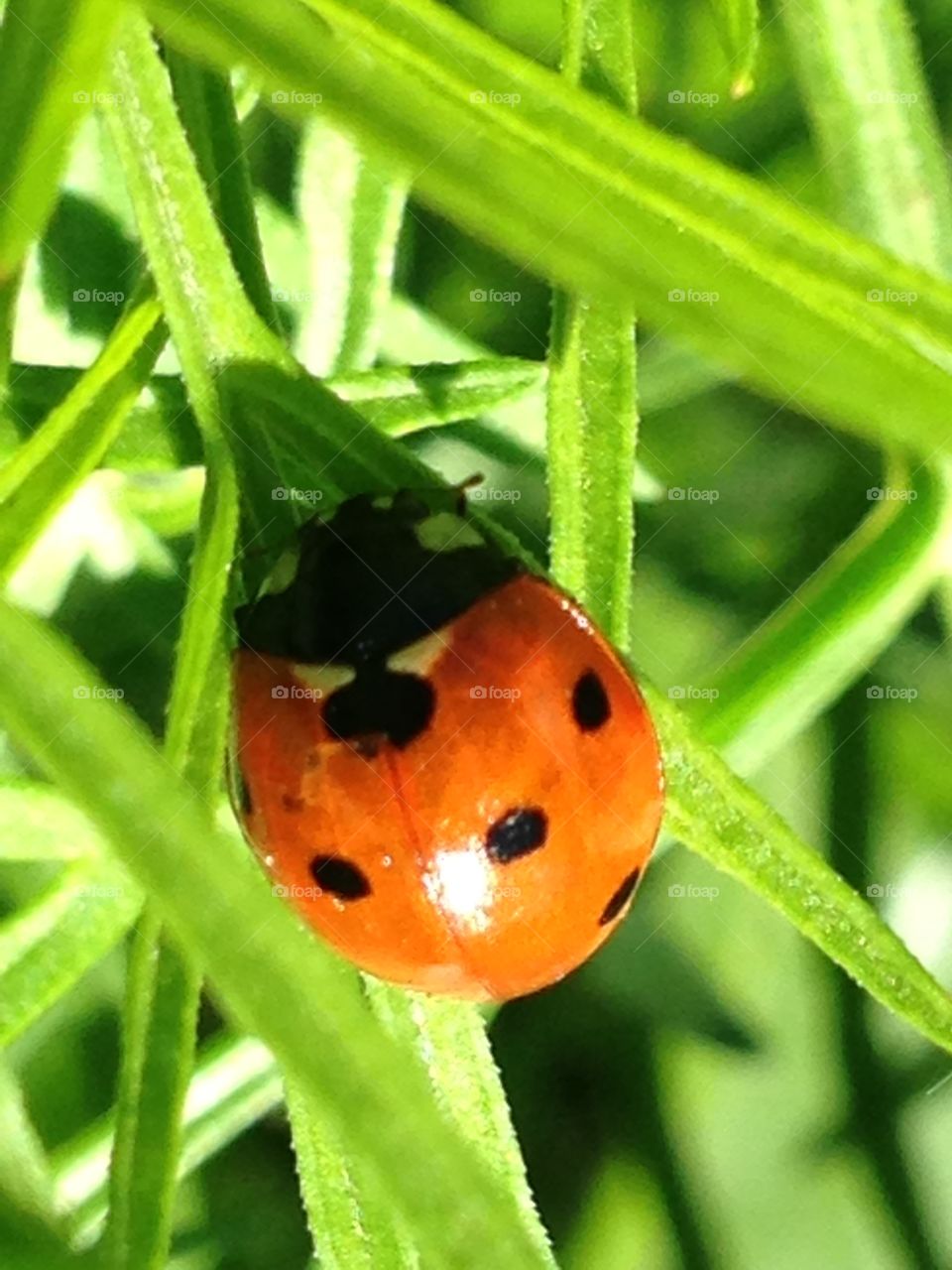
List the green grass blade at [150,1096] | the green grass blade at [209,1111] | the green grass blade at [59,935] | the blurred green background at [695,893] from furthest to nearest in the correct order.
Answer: the blurred green background at [695,893], the green grass blade at [209,1111], the green grass blade at [59,935], the green grass blade at [150,1096]

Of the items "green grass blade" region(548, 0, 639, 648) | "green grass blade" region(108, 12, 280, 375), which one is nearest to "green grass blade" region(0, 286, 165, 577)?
"green grass blade" region(108, 12, 280, 375)

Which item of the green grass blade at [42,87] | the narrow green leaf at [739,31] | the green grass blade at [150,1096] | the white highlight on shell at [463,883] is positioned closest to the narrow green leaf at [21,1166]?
the green grass blade at [150,1096]

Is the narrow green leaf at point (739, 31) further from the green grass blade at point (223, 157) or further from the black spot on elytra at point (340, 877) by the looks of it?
the black spot on elytra at point (340, 877)

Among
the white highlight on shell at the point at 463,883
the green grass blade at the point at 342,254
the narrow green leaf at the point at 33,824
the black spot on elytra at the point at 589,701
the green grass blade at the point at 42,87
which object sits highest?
the green grass blade at the point at 342,254

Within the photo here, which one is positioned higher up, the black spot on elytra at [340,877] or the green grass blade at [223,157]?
the green grass blade at [223,157]

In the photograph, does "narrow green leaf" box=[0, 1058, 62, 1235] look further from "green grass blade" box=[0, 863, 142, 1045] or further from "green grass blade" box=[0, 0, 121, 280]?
"green grass blade" box=[0, 0, 121, 280]

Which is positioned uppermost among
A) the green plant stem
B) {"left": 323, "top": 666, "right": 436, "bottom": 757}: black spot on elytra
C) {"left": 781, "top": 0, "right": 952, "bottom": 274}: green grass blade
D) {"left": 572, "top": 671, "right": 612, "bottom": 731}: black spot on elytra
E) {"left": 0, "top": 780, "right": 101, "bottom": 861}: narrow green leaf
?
{"left": 781, "top": 0, "right": 952, "bottom": 274}: green grass blade

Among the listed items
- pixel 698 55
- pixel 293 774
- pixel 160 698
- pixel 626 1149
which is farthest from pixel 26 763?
pixel 698 55

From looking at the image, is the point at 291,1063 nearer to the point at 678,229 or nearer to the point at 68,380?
the point at 678,229

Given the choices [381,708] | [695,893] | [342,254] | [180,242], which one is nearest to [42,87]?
[180,242]
